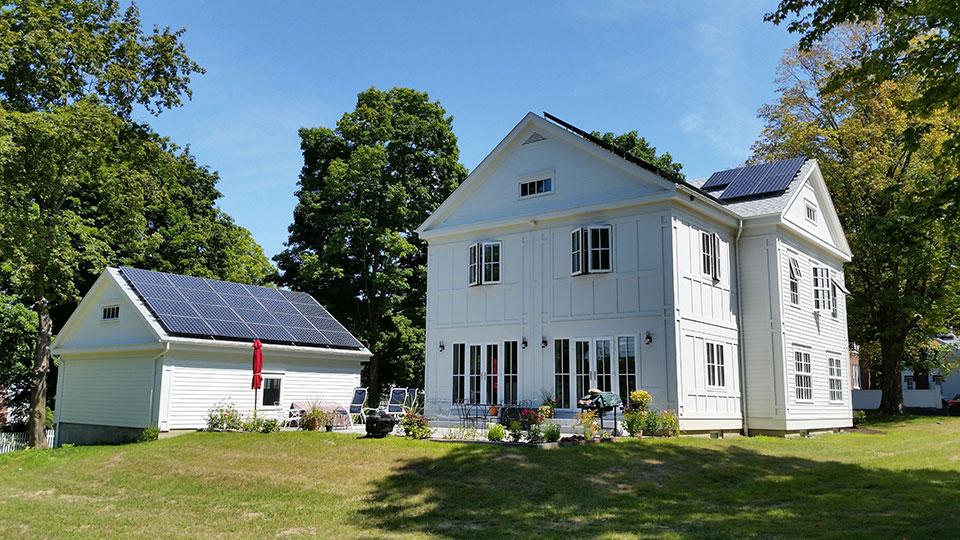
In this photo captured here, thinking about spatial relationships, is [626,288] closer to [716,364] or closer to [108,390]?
[716,364]

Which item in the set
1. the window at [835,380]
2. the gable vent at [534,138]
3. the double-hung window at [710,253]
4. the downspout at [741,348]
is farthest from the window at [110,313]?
the window at [835,380]

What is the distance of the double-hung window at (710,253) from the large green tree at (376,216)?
54.2ft

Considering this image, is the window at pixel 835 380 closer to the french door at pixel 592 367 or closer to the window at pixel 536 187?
the french door at pixel 592 367

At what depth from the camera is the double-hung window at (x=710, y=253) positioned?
21.4m

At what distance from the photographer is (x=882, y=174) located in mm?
31078

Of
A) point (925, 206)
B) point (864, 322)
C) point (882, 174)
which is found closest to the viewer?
point (925, 206)

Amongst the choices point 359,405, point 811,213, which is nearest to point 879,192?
point 811,213

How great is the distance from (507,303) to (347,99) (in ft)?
66.2

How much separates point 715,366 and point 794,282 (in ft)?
16.0

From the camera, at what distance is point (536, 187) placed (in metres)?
23.3

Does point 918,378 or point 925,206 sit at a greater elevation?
point 925,206

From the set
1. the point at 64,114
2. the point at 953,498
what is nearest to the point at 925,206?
the point at 953,498

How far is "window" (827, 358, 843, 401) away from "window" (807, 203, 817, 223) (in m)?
5.05

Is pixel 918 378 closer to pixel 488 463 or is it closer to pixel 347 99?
pixel 347 99
